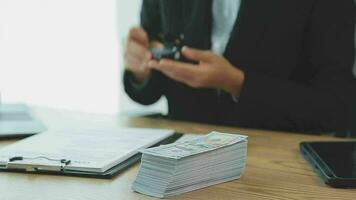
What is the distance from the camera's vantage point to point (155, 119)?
126cm

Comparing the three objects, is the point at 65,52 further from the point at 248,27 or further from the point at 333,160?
the point at 333,160

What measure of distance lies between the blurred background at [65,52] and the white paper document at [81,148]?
61.7 inches

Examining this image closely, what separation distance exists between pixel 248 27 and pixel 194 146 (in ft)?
2.13

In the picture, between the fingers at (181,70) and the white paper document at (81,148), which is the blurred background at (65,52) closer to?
the fingers at (181,70)

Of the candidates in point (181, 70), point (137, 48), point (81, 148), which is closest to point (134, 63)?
point (137, 48)

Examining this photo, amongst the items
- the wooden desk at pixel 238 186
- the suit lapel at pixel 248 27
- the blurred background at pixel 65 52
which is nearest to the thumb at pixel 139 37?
the suit lapel at pixel 248 27

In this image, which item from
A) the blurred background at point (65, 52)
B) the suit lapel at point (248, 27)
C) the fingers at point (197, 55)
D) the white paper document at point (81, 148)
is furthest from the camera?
→ the blurred background at point (65, 52)

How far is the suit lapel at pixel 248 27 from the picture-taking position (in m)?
1.29

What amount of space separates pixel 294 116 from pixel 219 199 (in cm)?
60

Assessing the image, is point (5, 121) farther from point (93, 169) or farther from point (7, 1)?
point (7, 1)

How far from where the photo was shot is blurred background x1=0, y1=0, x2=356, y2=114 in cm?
256

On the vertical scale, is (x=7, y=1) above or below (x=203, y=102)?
above

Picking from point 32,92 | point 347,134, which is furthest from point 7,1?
point 347,134

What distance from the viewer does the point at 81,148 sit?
2.76 ft
